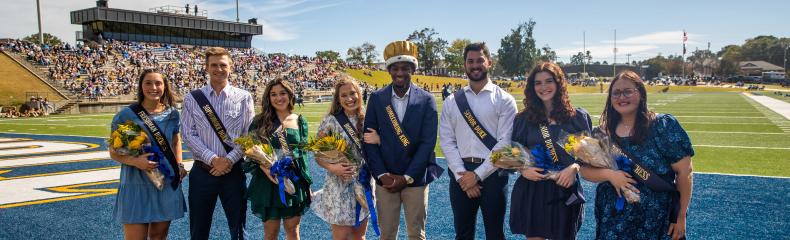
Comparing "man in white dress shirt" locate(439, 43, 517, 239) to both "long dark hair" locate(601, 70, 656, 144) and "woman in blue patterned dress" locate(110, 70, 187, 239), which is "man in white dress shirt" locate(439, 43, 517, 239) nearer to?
"long dark hair" locate(601, 70, 656, 144)

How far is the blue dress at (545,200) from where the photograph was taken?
3301 mm

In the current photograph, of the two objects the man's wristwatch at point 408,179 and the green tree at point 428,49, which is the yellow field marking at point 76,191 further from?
the green tree at point 428,49

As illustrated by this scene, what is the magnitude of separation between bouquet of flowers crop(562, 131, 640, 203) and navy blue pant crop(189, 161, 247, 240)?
2422 millimetres

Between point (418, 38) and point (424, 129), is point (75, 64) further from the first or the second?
point (418, 38)

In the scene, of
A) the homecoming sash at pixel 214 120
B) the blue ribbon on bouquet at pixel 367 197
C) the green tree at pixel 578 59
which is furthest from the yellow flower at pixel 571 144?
the green tree at pixel 578 59

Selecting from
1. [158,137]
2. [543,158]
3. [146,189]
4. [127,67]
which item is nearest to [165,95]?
[158,137]

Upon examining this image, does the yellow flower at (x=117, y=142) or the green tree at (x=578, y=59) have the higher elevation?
the green tree at (x=578, y=59)

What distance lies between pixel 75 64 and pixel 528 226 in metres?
41.3

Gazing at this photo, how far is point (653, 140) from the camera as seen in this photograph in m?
3.03

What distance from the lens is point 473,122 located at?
11.8ft

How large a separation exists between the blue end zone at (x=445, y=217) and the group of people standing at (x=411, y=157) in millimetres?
1200

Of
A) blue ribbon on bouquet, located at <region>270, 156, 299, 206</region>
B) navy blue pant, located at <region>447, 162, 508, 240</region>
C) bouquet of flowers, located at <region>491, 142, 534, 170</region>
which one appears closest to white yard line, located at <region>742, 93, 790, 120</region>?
navy blue pant, located at <region>447, 162, 508, 240</region>

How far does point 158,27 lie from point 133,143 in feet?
201

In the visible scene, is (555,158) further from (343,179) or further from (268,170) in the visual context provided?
(268,170)
